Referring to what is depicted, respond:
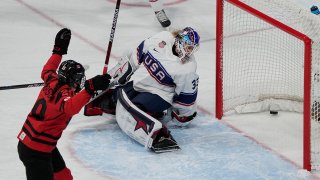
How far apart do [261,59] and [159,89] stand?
3.43 feet

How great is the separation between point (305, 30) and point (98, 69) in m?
1.92

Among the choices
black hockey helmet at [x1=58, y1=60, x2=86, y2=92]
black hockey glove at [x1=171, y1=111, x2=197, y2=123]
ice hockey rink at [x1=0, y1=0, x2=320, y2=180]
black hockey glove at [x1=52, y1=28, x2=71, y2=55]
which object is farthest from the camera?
black hockey glove at [x1=171, y1=111, x2=197, y2=123]

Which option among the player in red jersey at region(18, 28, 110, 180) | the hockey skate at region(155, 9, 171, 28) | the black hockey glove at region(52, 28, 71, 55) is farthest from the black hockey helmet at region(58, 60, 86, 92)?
the hockey skate at region(155, 9, 171, 28)

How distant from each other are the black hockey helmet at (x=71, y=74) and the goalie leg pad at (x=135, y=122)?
0.94m

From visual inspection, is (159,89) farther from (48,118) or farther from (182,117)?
(48,118)

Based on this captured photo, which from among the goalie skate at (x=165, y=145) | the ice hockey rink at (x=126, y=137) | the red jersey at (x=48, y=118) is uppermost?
the red jersey at (x=48, y=118)

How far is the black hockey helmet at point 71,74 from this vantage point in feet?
12.6

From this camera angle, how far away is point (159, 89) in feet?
16.1

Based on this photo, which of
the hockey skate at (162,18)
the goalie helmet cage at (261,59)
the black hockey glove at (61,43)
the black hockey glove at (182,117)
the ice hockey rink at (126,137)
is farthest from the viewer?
the hockey skate at (162,18)

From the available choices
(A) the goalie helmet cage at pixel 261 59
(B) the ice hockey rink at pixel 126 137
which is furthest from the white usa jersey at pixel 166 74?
(A) the goalie helmet cage at pixel 261 59

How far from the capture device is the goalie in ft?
15.7

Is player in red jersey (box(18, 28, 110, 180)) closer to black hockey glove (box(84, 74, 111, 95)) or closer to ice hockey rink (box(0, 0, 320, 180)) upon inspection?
black hockey glove (box(84, 74, 111, 95))

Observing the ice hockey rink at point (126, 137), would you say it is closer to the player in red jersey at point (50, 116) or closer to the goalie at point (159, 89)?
the goalie at point (159, 89)

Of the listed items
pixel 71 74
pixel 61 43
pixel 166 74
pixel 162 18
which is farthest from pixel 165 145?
pixel 162 18
